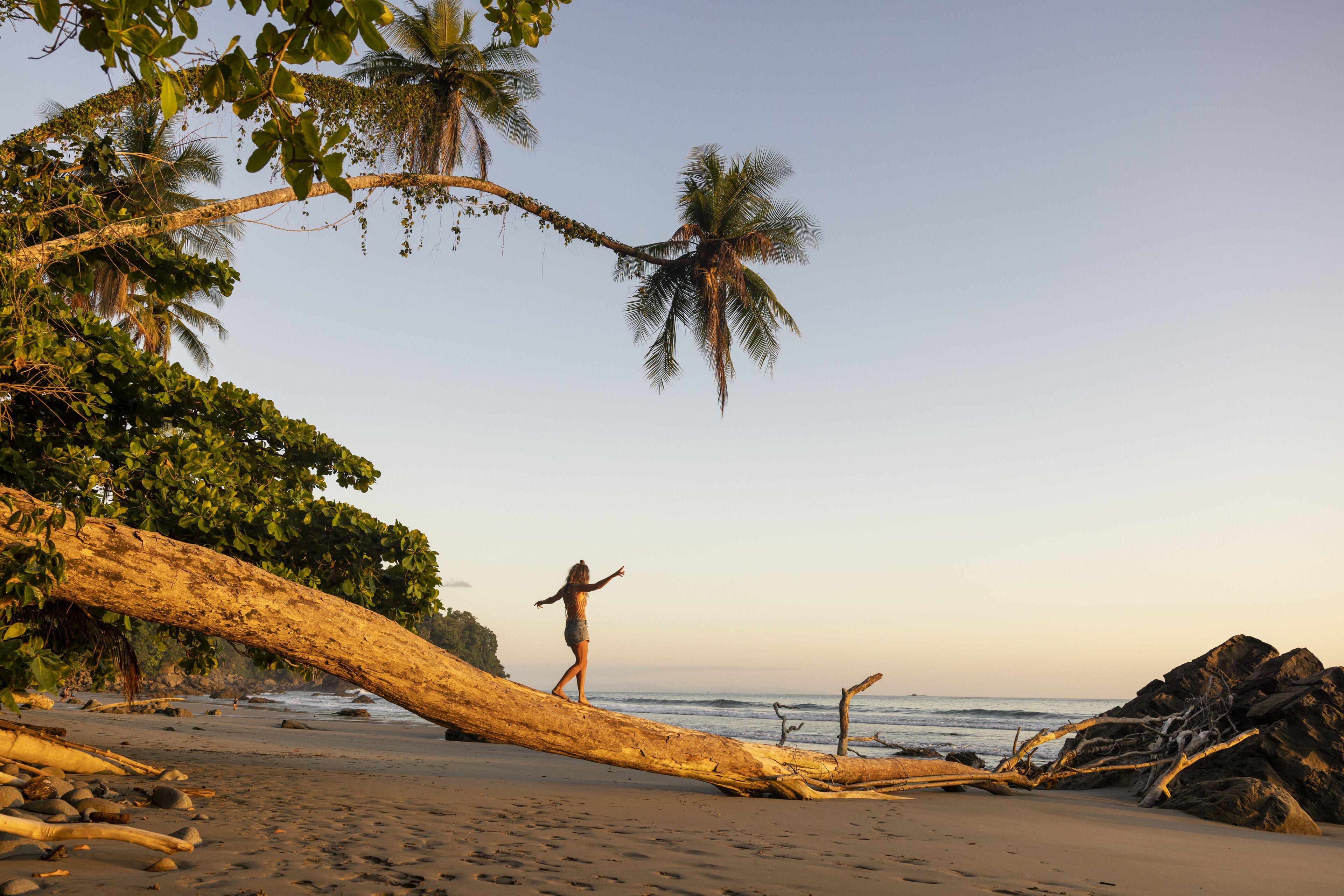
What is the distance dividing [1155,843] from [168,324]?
65.0ft

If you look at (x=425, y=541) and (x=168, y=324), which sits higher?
(x=168, y=324)

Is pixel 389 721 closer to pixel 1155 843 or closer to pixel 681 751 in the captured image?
pixel 681 751

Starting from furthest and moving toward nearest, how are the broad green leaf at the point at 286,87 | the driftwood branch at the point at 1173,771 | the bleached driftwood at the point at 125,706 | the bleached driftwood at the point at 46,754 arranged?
the bleached driftwood at the point at 125,706 → the driftwood branch at the point at 1173,771 → the bleached driftwood at the point at 46,754 → the broad green leaf at the point at 286,87

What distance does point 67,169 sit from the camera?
19.1 feet

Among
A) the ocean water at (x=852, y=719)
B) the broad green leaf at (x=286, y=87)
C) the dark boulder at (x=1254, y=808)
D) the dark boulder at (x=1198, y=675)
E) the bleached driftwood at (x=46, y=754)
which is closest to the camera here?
the broad green leaf at (x=286, y=87)

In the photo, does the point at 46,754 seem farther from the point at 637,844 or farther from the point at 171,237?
the point at 171,237

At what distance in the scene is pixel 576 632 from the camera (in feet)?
25.8

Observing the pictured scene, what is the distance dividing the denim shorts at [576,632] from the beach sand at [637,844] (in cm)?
144

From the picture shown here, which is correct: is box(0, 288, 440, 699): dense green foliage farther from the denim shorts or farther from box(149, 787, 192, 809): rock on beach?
the denim shorts

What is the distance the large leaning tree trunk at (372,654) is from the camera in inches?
193

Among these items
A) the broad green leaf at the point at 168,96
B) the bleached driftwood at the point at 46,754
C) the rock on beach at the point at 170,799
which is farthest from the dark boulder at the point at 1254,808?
the bleached driftwood at the point at 46,754

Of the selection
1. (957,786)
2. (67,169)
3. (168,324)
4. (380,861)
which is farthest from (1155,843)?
(168,324)

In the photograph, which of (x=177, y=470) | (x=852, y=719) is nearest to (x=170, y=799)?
(x=177, y=470)

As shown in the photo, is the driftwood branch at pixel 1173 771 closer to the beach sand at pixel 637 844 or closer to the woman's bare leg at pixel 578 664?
the beach sand at pixel 637 844
